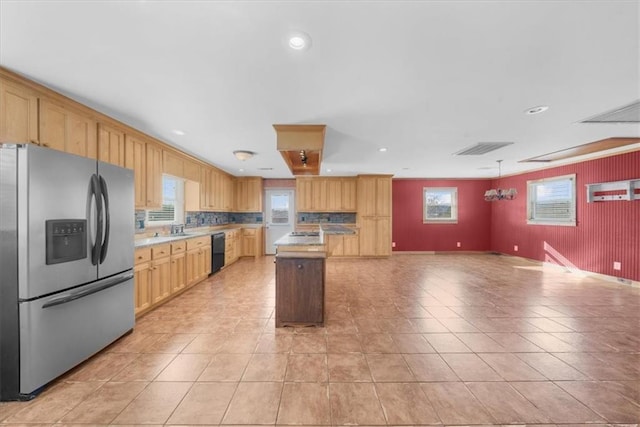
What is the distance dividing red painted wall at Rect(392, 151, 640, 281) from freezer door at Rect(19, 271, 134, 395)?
279 inches

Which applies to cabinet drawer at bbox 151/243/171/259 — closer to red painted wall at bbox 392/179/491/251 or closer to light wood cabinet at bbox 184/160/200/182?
light wood cabinet at bbox 184/160/200/182

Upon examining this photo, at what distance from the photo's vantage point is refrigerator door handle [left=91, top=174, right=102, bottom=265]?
7.47 ft

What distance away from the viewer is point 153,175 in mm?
3984

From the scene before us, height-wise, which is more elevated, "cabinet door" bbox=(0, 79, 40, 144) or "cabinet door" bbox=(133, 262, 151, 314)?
"cabinet door" bbox=(0, 79, 40, 144)

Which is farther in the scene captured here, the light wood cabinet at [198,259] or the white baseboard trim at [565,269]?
the white baseboard trim at [565,269]

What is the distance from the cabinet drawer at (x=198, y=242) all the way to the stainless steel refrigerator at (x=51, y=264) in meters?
1.96

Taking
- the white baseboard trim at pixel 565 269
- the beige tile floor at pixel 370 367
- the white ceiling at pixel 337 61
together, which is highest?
the white ceiling at pixel 337 61

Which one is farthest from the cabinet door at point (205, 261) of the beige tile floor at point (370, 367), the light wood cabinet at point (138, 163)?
the light wood cabinet at point (138, 163)

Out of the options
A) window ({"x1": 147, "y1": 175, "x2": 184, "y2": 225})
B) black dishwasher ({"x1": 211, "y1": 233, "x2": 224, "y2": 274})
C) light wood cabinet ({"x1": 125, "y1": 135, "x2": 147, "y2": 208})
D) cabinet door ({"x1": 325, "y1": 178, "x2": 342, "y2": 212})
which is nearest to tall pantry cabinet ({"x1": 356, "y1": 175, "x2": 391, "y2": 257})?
cabinet door ({"x1": 325, "y1": 178, "x2": 342, "y2": 212})

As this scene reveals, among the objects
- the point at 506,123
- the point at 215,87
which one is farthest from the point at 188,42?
the point at 506,123

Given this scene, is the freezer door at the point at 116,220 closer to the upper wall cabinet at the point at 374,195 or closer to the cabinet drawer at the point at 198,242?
the cabinet drawer at the point at 198,242

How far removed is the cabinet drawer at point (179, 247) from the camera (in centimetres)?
393

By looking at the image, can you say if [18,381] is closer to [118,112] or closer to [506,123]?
[118,112]

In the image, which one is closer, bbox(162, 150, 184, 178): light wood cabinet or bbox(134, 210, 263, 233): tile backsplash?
bbox(134, 210, 263, 233): tile backsplash
